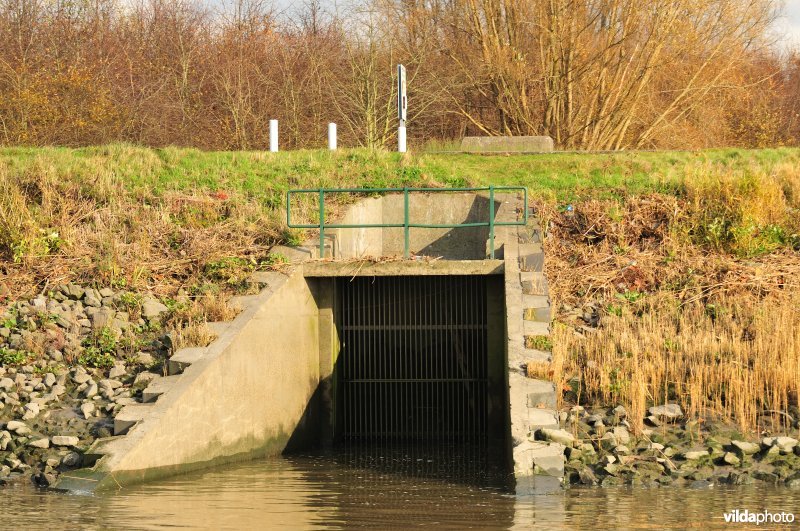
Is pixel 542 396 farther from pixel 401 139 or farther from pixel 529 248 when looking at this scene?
pixel 401 139

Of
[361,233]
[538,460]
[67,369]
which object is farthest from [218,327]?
[361,233]

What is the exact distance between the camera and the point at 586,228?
1814cm

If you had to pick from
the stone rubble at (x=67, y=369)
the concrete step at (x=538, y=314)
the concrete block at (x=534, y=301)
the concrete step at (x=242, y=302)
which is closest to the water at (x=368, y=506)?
the stone rubble at (x=67, y=369)

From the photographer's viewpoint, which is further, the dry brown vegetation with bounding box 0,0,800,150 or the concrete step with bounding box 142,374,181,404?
the dry brown vegetation with bounding box 0,0,800,150

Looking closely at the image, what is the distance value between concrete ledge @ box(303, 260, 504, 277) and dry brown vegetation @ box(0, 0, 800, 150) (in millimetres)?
11880

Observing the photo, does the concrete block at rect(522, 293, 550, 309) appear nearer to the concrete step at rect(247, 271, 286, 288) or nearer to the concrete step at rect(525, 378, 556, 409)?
the concrete step at rect(525, 378, 556, 409)

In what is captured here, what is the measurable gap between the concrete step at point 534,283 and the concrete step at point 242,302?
3.44 meters

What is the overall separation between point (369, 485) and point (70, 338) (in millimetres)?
4541

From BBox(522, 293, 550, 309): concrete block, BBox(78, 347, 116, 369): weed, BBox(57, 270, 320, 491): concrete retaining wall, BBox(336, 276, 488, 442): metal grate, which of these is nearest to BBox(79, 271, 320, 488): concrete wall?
BBox(57, 270, 320, 491): concrete retaining wall

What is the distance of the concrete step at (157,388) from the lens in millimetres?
12195

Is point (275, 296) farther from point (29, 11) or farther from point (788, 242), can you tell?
point (29, 11)

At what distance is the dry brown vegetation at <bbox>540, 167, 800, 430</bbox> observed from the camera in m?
12.8

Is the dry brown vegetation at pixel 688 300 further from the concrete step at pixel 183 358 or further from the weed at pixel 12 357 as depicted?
the weed at pixel 12 357

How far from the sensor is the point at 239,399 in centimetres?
1324
